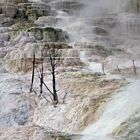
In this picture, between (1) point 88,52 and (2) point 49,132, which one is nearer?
(2) point 49,132

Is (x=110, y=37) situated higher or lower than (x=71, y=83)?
lower

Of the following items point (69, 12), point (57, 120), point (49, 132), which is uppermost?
point (49, 132)

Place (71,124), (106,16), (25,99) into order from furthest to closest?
(106,16) < (25,99) < (71,124)

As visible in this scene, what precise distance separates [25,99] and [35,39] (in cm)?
1777

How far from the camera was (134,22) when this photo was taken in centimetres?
5875

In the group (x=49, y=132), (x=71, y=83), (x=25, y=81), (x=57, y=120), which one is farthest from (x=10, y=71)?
(x=49, y=132)

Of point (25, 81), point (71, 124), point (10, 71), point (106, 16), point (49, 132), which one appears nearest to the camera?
point (49, 132)

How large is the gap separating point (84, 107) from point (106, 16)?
124ft

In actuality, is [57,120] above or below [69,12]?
above

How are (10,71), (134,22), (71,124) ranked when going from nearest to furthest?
(71,124) → (10,71) → (134,22)

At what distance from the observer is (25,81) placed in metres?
33.5

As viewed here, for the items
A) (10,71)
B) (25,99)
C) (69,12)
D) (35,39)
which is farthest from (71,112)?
(69,12)

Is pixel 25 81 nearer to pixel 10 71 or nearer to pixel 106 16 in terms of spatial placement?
pixel 10 71

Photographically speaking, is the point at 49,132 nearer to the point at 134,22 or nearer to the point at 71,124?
the point at 71,124
